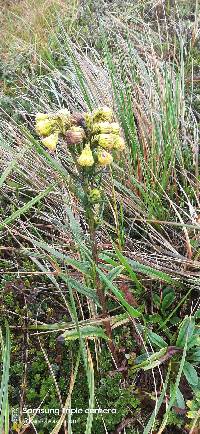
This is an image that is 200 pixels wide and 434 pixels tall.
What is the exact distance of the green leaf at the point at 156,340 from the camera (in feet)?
5.61

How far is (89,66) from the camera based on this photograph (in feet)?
9.64

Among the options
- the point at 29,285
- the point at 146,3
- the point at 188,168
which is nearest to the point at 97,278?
the point at 29,285

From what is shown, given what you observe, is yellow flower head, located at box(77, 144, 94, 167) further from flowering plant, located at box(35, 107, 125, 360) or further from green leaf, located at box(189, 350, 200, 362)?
green leaf, located at box(189, 350, 200, 362)

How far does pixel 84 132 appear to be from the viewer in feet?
4.26

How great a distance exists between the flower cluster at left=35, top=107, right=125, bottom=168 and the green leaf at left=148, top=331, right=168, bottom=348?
765mm

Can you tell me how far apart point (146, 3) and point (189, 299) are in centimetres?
264

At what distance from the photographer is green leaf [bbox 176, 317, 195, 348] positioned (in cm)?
167

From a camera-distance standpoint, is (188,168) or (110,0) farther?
(110,0)

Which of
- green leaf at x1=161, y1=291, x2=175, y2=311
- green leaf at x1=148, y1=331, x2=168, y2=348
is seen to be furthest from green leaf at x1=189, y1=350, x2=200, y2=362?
green leaf at x1=161, y1=291, x2=175, y2=311

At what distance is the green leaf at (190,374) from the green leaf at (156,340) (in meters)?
0.11

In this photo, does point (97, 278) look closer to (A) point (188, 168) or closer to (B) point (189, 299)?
(B) point (189, 299)

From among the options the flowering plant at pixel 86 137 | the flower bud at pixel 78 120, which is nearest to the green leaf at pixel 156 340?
the flowering plant at pixel 86 137

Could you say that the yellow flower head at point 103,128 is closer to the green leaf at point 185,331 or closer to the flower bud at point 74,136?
the flower bud at point 74,136

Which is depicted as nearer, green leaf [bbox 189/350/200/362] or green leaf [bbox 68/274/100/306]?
green leaf [bbox 68/274/100/306]
